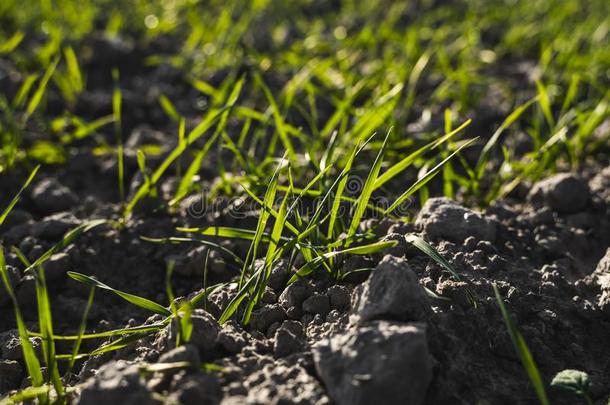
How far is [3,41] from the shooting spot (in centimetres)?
302

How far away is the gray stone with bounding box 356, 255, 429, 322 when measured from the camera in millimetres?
1190

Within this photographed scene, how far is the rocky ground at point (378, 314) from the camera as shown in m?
1.10

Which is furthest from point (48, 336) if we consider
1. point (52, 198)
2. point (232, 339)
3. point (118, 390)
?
point (52, 198)

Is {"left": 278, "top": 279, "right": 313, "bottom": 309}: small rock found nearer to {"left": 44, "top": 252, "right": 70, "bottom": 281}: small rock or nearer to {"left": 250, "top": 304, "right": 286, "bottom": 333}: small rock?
{"left": 250, "top": 304, "right": 286, "bottom": 333}: small rock

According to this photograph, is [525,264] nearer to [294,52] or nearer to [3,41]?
[294,52]

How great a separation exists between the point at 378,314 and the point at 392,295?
0.15ft

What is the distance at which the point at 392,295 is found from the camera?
1189mm

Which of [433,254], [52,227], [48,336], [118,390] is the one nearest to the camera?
[118,390]

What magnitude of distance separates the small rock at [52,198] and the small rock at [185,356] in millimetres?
1033

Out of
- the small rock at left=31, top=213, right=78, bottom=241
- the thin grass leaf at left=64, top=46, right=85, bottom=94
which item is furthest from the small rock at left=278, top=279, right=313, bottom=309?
the thin grass leaf at left=64, top=46, right=85, bottom=94

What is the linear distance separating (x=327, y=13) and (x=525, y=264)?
8.79 ft

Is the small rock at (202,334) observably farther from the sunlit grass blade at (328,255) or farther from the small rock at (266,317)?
the sunlit grass blade at (328,255)

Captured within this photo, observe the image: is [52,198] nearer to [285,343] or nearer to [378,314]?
[285,343]

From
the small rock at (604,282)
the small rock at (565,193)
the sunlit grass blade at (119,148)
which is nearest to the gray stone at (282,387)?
the small rock at (604,282)
